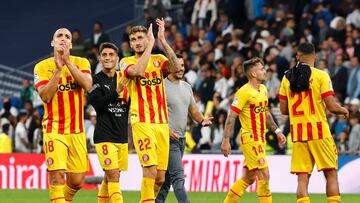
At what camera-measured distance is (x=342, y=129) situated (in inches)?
971

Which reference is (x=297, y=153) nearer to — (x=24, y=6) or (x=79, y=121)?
(x=79, y=121)

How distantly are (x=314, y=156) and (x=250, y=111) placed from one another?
1.68 m

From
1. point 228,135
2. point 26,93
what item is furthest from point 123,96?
point 26,93

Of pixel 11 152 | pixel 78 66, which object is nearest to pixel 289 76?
pixel 78 66

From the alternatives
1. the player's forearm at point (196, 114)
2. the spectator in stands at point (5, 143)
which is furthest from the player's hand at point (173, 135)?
the spectator in stands at point (5, 143)

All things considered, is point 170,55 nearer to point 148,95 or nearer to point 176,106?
point 148,95

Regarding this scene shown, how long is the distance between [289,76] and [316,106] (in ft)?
1.69

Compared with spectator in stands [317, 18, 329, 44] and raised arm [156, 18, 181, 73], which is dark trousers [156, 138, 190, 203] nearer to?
raised arm [156, 18, 181, 73]

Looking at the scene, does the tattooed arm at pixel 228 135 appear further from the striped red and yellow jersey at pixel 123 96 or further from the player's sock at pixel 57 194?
the player's sock at pixel 57 194

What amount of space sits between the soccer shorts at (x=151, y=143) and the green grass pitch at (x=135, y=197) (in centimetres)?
553

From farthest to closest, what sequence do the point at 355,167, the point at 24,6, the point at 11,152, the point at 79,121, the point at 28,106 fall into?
1. the point at 24,6
2. the point at 28,106
3. the point at 11,152
4. the point at 355,167
5. the point at 79,121

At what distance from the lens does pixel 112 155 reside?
15.5 meters

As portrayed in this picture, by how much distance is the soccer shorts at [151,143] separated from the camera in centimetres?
1384

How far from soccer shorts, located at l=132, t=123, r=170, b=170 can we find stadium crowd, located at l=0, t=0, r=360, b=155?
10.4m
